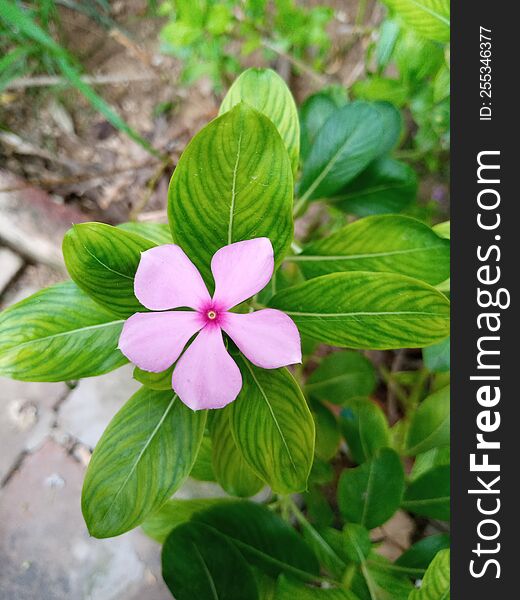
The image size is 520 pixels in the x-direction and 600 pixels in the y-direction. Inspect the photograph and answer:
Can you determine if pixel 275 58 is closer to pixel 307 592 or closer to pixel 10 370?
pixel 10 370

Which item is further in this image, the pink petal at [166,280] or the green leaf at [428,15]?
Answer: the green leaf at [428,15]

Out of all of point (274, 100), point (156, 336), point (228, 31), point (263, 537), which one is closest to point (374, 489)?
point (263, 537)

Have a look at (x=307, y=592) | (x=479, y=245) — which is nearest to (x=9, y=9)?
(x=479, y=245)

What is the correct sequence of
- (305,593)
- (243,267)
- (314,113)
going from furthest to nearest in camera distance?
(314,113), (305,593), (243,267)

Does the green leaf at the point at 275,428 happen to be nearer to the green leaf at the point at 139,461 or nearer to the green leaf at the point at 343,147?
the green leaf at the point at 139,461

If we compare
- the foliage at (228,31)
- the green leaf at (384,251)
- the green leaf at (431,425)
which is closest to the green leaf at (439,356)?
the green leaf at (431,425)

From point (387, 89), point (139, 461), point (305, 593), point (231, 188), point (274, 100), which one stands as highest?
point (387, 89)

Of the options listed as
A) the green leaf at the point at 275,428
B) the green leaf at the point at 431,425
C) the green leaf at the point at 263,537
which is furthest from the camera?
the green leaf at the point at 431,425

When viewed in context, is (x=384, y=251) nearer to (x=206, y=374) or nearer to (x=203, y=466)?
(x=206, y=374)
